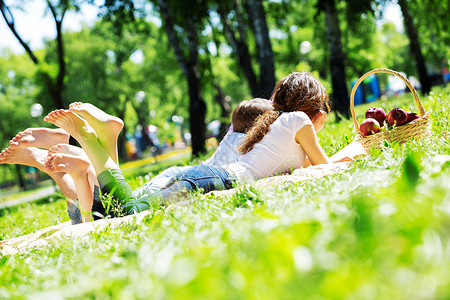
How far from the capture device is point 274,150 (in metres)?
3.65

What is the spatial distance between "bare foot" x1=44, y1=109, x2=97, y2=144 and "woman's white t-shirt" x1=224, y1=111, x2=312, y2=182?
119cm

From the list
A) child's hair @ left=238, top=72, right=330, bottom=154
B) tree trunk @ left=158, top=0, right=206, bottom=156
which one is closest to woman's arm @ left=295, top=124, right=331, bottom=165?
child's hair @ left=238, top=72, right=330, bottom=154

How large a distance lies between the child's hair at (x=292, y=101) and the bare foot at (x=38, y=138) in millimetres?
1642

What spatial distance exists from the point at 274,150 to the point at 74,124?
1.67 metres

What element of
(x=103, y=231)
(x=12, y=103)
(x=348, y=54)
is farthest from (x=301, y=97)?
(x=12, y=103)

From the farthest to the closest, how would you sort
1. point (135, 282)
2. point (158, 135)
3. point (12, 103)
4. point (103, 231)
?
point (12, 103) < point (158, 135) < point (103, 231) < point (135, 282)

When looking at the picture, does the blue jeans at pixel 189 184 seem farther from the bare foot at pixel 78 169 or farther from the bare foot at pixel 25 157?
the bare foot at pixel 25 157

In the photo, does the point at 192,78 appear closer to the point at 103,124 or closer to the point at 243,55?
the point at 243,55

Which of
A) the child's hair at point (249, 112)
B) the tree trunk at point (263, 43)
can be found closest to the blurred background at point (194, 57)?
the tree trunk at point (263, 43)

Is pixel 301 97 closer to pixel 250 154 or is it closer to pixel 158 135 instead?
pixel 250 154

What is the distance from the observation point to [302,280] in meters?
1.09

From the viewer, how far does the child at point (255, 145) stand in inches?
125

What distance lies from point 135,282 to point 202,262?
215mm

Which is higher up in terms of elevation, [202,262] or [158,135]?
[202,262]
